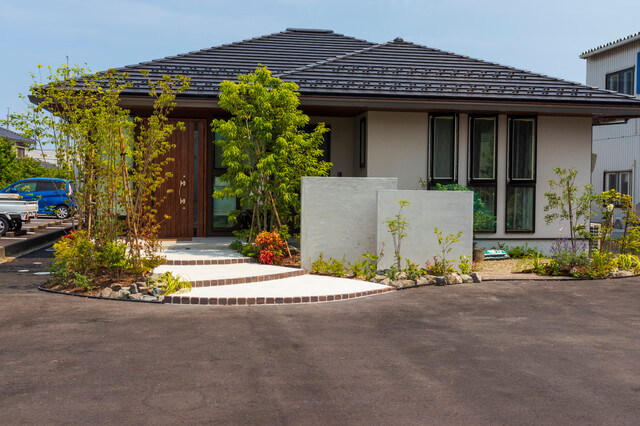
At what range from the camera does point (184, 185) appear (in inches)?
589

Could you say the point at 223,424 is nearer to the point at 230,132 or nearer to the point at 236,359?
the point at 236,359

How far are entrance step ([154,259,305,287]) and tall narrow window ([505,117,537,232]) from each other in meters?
6.89

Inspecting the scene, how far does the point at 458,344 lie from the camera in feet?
21.4

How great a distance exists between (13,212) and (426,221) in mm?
13621

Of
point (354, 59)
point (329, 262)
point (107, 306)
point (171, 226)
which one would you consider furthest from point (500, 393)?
point (354, 59)

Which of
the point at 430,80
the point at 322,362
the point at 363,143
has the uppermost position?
the point at 430,80

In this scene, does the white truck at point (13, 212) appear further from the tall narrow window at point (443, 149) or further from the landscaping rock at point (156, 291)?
the tall narrow window at point (443, 149)

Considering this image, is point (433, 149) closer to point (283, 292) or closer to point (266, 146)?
point (266, 146)

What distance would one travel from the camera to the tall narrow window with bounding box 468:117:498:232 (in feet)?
49.3

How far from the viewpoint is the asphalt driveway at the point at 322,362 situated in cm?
446

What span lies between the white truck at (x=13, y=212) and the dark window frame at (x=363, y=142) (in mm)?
10963

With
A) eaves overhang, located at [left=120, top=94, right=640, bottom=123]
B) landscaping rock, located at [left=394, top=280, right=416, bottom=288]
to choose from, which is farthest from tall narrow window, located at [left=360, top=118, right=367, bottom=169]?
landscaping rock, located at [left=394, top=280, right=416, bottom=288]

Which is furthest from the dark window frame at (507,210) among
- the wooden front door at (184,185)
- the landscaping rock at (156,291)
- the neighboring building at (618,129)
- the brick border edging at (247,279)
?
the neighboring building at (618,129)

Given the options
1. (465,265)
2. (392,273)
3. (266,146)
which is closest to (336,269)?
(392,273)
